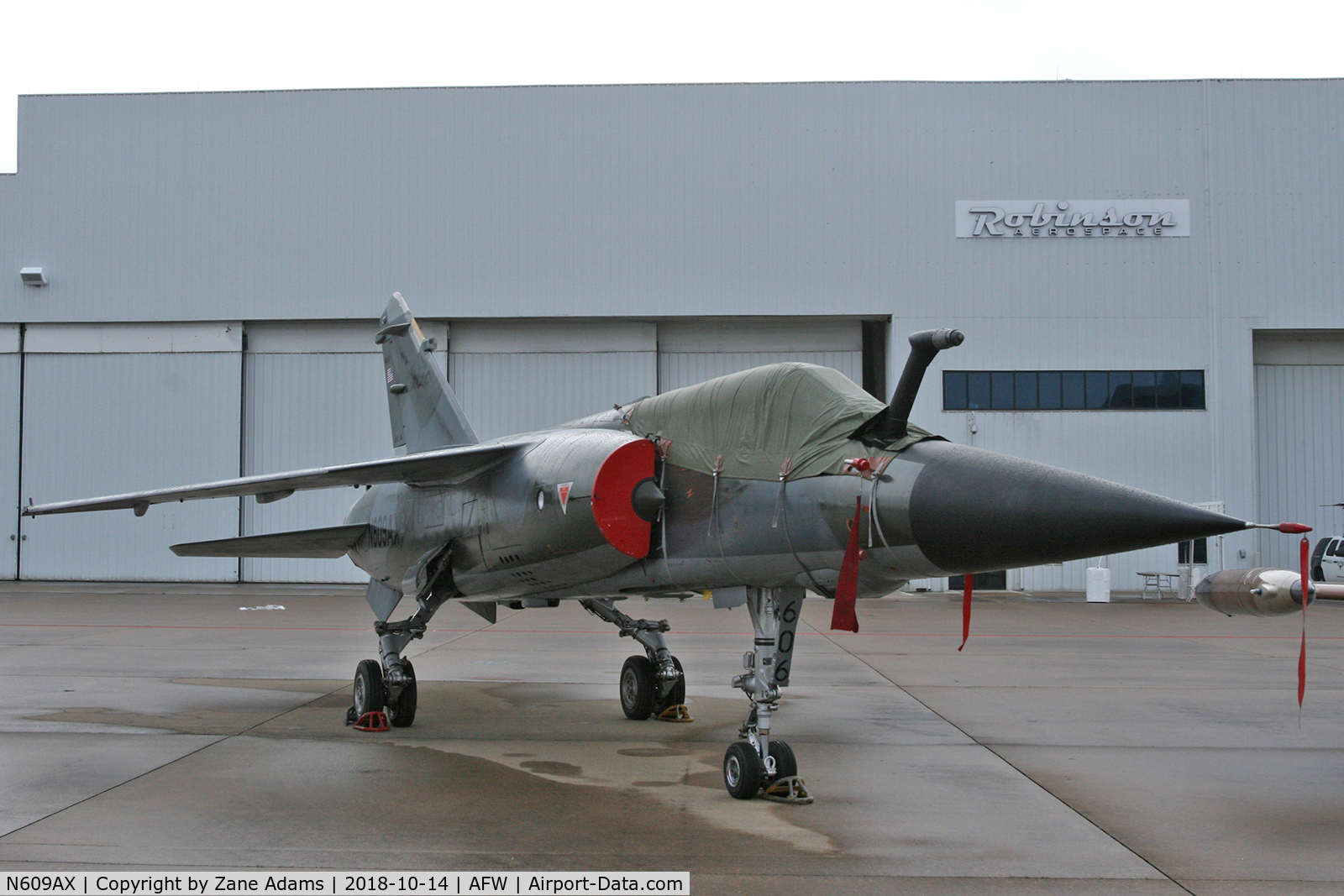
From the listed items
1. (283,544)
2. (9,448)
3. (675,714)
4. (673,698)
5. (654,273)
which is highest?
(654,273)

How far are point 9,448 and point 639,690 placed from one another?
26.9 meters

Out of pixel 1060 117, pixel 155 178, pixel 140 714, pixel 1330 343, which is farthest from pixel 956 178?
pixel 140 714

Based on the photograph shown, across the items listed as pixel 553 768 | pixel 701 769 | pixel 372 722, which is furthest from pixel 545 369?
pixel 701 769

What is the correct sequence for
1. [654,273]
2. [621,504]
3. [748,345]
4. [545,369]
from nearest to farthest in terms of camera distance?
[621,504] → [654,273] → [545,369] → [748,345]

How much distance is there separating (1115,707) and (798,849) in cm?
630

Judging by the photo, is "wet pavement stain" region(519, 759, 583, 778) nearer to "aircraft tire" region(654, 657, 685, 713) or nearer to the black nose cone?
"aircraft tire" region(654, 657, 685, 713)

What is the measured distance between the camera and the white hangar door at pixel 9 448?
29312 mm

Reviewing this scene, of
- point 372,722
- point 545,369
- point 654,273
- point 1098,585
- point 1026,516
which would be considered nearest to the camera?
point 1026,516

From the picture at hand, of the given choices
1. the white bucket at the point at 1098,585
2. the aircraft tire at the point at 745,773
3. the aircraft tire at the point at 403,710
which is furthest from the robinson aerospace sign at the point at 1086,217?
the aircraft tire at the point at 745,773

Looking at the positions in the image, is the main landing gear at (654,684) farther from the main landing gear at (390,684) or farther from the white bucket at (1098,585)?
the white bucket at (1098,585)

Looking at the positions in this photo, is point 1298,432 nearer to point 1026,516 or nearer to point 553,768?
point 553,768

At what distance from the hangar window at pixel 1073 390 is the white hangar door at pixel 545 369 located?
27.3 ft

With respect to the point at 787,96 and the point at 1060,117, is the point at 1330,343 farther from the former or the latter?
the point at 787,96

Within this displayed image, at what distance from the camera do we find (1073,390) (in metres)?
27.4
